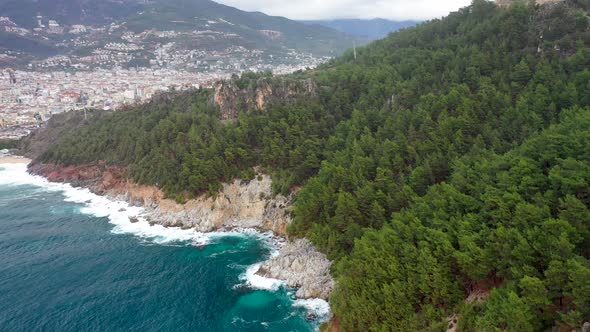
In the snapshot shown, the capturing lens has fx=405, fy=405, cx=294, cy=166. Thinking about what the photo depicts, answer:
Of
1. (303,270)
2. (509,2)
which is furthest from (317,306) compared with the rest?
(509,2)

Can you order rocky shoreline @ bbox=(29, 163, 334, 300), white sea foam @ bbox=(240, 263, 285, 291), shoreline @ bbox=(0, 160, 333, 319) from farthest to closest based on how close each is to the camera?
rocky shoreline @ bbox=(29, 163, 334, 300), white sea foam @ bbox=(240, 263, 285, 291), shoreline @ bbox=(0, 160, 333, 319)

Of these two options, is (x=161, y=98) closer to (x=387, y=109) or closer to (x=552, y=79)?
(x=387, y=109)

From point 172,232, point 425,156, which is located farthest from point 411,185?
point 172,232

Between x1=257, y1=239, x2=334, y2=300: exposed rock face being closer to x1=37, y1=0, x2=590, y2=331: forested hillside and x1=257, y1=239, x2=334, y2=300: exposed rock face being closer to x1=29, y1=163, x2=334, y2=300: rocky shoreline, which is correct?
x1=29, y1=163, x2=334, y2=300: rocky shoreline

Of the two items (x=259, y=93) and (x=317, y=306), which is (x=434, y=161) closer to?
(x=317, y=306)

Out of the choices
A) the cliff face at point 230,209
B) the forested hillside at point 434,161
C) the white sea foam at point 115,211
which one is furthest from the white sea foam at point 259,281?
the white sea foam at point 115,211

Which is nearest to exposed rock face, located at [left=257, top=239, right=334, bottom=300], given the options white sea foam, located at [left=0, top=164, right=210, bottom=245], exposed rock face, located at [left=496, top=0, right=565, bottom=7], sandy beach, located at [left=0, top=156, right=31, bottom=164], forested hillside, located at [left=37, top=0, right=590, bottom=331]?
forested hillside, located at [left=37, top=0, right=590, bottom=331]
